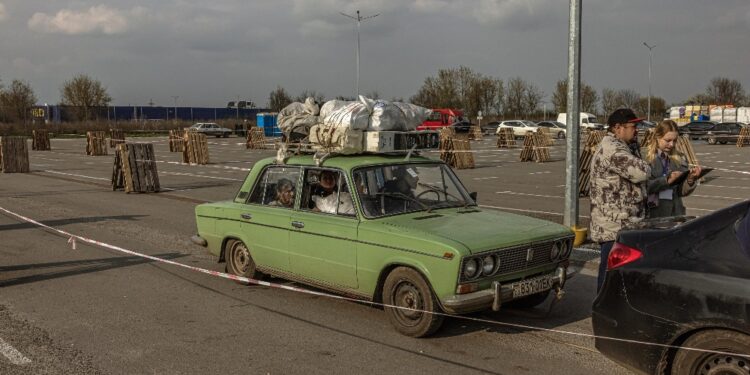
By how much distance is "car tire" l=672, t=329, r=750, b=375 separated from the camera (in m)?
3.68

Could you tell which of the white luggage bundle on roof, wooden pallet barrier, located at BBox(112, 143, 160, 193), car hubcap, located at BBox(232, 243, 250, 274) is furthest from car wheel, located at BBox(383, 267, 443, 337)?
wooden pallet barrier, located at BBox(112, 143, 160, 193)

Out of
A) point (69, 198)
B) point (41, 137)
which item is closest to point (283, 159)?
point (69, 198)

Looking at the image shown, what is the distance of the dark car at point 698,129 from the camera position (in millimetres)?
47938

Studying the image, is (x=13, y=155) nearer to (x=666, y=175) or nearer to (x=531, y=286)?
(x=531, y=286)

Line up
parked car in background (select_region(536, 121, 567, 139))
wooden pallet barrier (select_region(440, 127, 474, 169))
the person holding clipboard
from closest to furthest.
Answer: the person holding clipboard
wooden pallet barrier (select_region(440, 127, 474, 169))
parked car in background (select_region(536, 121, 567, 139))

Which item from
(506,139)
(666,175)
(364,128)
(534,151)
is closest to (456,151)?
(534,151)

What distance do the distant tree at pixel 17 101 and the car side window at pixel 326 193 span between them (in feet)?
226

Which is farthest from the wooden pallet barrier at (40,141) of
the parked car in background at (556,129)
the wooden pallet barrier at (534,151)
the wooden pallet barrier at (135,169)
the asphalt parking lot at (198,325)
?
the parked car in background at (556,129)

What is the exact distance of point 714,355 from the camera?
381 cm

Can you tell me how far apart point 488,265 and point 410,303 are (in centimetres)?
74

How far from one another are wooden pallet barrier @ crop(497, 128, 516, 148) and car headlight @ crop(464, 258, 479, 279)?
36627mm

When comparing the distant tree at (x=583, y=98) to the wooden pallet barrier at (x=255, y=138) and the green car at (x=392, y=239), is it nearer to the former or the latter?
the wooden pallet barrier at (x=255, y=138)

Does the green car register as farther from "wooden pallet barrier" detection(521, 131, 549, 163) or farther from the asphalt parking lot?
"wooden pallet barrier" detection(521, 131, 549, 163)

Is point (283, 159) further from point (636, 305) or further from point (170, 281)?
point (636, 305)
